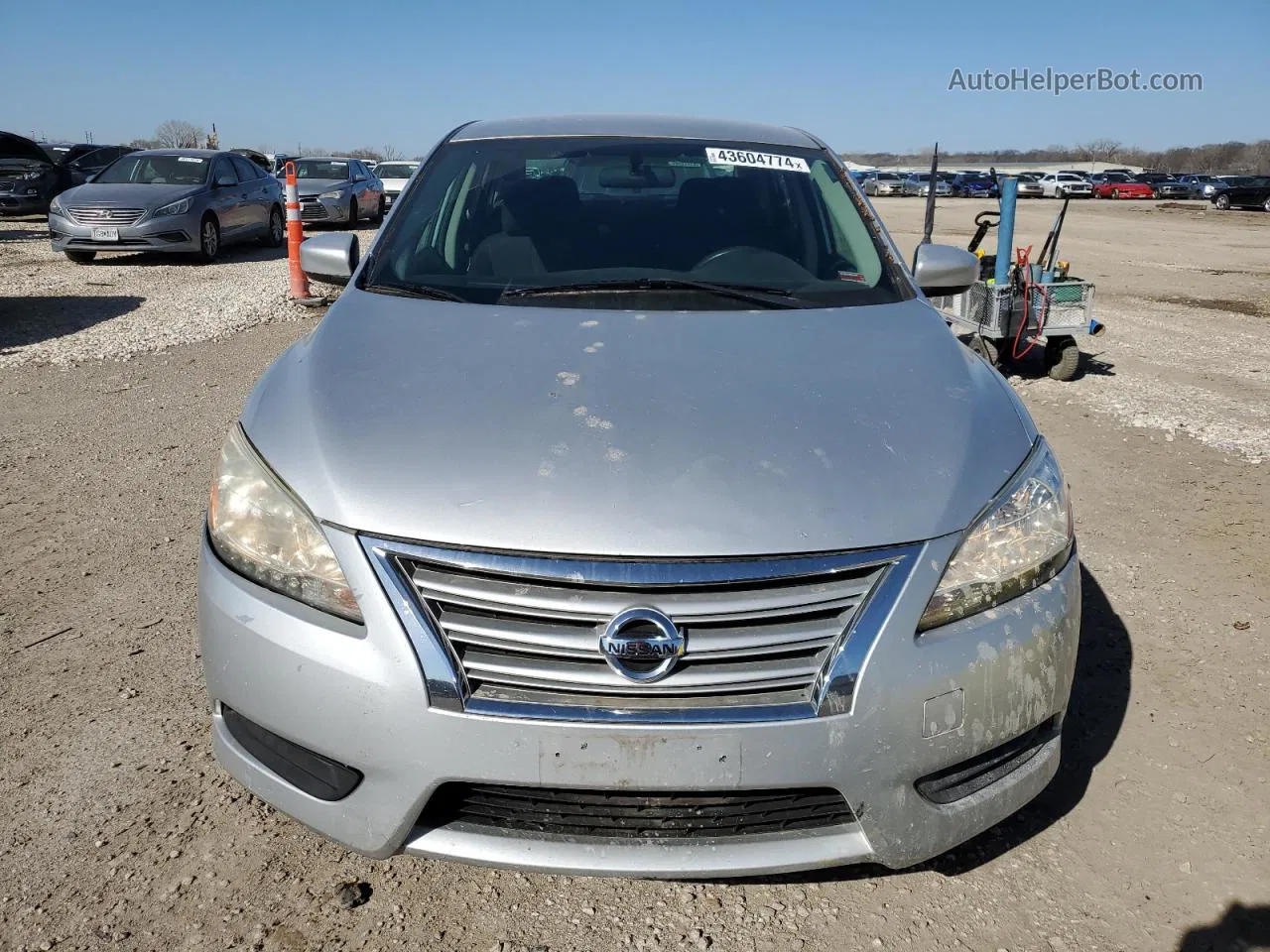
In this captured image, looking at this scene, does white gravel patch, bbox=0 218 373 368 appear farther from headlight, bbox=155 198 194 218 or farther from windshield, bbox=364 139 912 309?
windshield, bbox=364 139 912 309

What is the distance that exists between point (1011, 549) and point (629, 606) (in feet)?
2.63

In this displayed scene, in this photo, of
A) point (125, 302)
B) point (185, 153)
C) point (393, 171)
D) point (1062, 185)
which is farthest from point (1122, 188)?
point (125, 302)

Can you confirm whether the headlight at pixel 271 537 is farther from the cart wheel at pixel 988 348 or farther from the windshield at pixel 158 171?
the windshield at pixel 158 171

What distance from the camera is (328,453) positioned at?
Result: 2039 mm

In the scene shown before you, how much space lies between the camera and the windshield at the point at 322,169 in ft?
61.9

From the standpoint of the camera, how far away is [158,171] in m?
13.3

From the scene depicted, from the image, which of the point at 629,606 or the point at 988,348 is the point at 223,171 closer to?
the point at 988,348

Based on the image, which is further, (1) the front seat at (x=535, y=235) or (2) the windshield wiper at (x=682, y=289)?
(1) the front seat at (x=535, y=235)

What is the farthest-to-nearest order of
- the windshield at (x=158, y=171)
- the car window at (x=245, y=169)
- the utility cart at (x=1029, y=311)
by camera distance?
the car window at (x=245, y=169)
the windshield at (x=158, y=171)
the utility cart at (x=1029, y=311)

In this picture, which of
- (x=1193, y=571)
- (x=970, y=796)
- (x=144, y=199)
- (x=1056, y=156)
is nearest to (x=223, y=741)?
Result: (x=970, y=796)

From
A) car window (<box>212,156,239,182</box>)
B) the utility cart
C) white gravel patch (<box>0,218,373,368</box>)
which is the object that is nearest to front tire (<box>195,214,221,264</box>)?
white gravel patch (<box>0,218,373,368</box>)

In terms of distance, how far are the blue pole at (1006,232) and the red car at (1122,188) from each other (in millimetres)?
56360

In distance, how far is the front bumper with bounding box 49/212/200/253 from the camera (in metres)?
12.0

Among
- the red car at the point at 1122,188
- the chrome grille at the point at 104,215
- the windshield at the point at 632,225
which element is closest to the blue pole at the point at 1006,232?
the windshield at the point at 632,225
